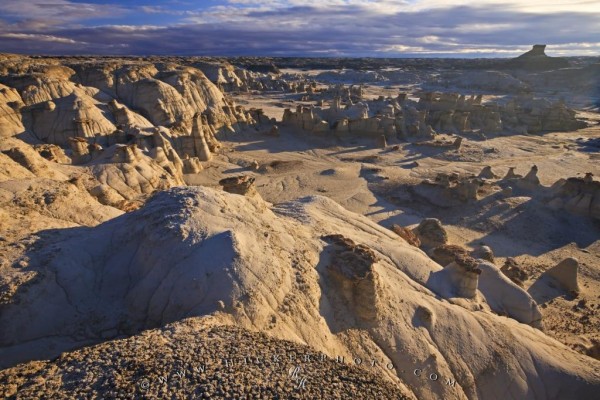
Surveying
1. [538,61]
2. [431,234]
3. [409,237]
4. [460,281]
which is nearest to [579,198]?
[431,234]

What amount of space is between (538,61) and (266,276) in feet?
405

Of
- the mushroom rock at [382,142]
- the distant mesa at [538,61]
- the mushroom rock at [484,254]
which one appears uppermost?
the distant mesa at [538,61]

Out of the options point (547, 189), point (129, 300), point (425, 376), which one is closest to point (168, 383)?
point (129, 300)

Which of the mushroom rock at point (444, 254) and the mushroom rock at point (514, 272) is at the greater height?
the mushroom rock at point (444, 254)

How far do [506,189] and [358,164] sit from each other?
419 inches

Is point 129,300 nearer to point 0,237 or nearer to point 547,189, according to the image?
point 0,237

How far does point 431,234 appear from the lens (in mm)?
18000

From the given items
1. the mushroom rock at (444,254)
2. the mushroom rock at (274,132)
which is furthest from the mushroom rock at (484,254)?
the mushroom rock at (274,132)

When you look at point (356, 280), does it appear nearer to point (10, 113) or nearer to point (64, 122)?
point (64, 122)

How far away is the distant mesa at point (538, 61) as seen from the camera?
10369cm

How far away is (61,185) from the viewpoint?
12.4m

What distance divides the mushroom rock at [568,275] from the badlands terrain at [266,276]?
0.06 metres

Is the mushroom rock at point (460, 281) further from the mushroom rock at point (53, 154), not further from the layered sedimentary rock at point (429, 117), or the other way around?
the layered sedimentary rock at point (429, 117)

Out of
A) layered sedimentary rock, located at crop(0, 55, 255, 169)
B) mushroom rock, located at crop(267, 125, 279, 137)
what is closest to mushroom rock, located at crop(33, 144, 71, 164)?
layered sedimentary rock, located at crop(0, 55, 255, 169)
